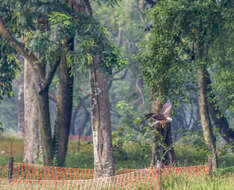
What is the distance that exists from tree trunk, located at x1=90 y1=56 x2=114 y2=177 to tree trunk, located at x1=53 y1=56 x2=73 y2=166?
5.00 ft

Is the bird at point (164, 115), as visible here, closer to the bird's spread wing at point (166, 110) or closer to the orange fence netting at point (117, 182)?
the bird's spread wing at point (166, 110)

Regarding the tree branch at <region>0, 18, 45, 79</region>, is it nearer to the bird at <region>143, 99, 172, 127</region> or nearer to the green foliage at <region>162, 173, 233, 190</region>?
the bird at <region>143, 99, 172, 127</region>

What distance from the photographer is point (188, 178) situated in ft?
40.1

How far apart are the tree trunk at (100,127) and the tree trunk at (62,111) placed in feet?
5.00

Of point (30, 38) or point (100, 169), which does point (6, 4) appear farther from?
point (100, 169)

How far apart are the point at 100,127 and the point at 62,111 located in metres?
1.99

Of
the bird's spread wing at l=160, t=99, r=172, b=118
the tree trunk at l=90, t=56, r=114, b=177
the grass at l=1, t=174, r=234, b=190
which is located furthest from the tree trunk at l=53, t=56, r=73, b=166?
the bird's spread wing at l=160, t=99, r=172, b=118

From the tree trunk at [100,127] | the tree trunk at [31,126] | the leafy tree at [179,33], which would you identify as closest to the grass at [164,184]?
the tree trunk at [100,127]

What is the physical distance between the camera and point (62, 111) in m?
16.0

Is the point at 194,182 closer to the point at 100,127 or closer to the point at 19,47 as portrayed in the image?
the point at 100,127

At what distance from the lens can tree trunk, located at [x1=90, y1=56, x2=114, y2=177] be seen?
14703 millimetres

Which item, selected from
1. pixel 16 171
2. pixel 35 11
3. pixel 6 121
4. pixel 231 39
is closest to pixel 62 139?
pixel 16 171

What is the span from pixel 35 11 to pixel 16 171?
5.73 m

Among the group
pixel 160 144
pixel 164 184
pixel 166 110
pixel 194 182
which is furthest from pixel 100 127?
pixel 194 182
